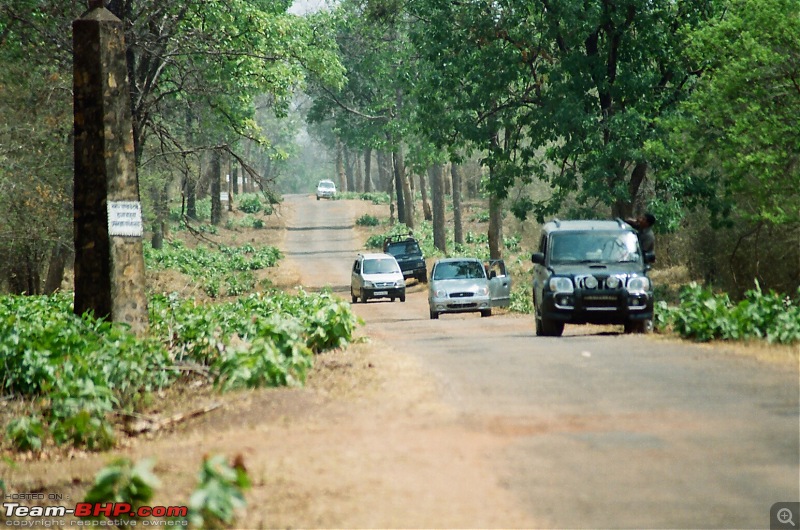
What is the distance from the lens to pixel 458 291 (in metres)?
31.0

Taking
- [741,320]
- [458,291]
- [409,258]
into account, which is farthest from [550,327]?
[409,258]

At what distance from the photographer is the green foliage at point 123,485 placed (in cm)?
709

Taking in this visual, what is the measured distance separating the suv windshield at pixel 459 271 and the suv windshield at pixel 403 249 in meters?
15.6

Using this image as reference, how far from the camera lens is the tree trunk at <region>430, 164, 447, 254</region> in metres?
52.7

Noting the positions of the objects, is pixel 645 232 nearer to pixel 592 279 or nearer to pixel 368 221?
pixel 592 279

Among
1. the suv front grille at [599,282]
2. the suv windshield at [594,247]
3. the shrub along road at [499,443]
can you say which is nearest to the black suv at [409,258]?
the suv windshield at [594,247]

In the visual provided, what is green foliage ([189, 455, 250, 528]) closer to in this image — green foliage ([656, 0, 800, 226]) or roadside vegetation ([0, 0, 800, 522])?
roadside vegetation ([0, 0, 800, 522])

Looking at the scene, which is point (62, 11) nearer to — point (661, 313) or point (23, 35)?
point (23, 35)

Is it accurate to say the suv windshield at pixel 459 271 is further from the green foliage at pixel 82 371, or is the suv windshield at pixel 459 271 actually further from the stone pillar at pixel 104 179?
the green foliage at pixel 82 371

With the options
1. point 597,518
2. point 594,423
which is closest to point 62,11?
point 594,423

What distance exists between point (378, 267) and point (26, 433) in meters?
29.8

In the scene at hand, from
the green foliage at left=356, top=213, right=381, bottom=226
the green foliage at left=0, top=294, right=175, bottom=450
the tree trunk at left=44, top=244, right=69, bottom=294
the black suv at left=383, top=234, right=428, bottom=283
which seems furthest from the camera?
the green foliage at left=356, top=213, right=381, bottom=226

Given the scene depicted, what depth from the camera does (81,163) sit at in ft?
47.8

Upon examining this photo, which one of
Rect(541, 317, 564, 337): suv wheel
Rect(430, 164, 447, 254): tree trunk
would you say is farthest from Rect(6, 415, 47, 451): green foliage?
Rect(430, 164, 447, 254): tree trunk
